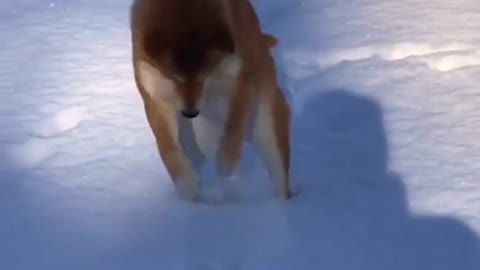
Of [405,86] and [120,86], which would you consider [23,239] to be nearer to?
[120,86]

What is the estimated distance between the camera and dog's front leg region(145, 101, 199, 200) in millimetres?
4102

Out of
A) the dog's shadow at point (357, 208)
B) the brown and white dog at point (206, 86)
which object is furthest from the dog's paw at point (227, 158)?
the dog's shadow at point (357, 208)

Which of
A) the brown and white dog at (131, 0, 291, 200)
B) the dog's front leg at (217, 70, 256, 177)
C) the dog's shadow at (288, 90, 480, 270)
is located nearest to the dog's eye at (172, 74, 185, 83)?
the brown and white dog at (131, 0, 291, 200)

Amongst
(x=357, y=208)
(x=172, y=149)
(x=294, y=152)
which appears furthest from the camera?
(x=294, y=152)

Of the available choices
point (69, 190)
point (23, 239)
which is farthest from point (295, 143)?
point (23, 239)

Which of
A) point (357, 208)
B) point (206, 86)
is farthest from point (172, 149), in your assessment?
point (357, 208)

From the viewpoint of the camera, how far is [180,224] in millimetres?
4297

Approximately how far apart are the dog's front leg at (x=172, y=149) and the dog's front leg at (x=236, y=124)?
13 cm

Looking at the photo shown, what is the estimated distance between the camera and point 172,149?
4.21m

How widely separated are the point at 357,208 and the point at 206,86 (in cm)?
87

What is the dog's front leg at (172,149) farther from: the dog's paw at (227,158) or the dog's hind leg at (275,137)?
the dog's hind leg at (275,137)

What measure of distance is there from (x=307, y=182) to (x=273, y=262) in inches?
30.7

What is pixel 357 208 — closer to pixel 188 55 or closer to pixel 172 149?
pixel 172 149

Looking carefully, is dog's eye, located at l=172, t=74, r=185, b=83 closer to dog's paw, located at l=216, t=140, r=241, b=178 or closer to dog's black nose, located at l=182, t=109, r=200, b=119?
dog's black nose, located at l=182, t=109, r=200, b=119
